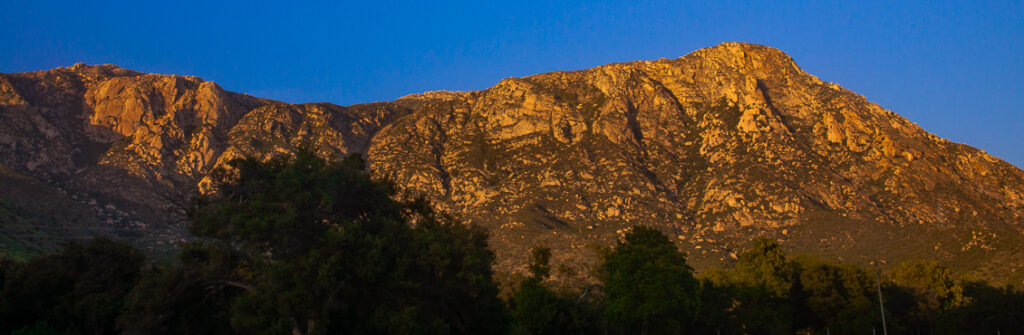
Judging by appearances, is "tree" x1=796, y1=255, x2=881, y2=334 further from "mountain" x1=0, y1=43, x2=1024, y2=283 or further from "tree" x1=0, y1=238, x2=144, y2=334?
"tree" x1=0, y1=238, x2=144, y2=334

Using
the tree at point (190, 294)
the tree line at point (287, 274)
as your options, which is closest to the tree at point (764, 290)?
the tree line at point (287, 274)

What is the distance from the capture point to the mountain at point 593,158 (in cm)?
8375

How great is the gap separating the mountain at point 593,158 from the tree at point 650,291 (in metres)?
30.6

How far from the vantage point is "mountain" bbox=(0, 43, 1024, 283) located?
275 ft

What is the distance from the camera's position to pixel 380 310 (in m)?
30.3

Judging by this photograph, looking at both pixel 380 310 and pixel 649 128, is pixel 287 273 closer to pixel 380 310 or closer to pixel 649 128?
pixel 380 310

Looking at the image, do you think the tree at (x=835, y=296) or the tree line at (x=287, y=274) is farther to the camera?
the tree at (x=835, y=296)

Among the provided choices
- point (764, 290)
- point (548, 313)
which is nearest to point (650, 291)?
point (548, 313)

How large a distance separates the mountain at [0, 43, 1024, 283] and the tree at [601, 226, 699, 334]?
30591 mm

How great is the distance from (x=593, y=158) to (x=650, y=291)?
58.9 m

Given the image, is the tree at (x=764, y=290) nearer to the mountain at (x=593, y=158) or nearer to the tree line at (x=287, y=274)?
the mountain at (x=593, y=158)

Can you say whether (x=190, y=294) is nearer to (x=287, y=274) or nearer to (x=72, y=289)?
(x=287, y=274)

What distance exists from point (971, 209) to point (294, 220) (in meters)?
83.1

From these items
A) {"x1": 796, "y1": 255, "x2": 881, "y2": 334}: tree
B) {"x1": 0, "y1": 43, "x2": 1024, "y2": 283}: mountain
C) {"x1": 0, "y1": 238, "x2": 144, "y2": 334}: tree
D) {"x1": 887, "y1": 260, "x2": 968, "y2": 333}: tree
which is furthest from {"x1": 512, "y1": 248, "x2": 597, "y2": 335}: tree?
{"x1": 887, "y1": 260, "x2": 968, "y2": 333}: tree
